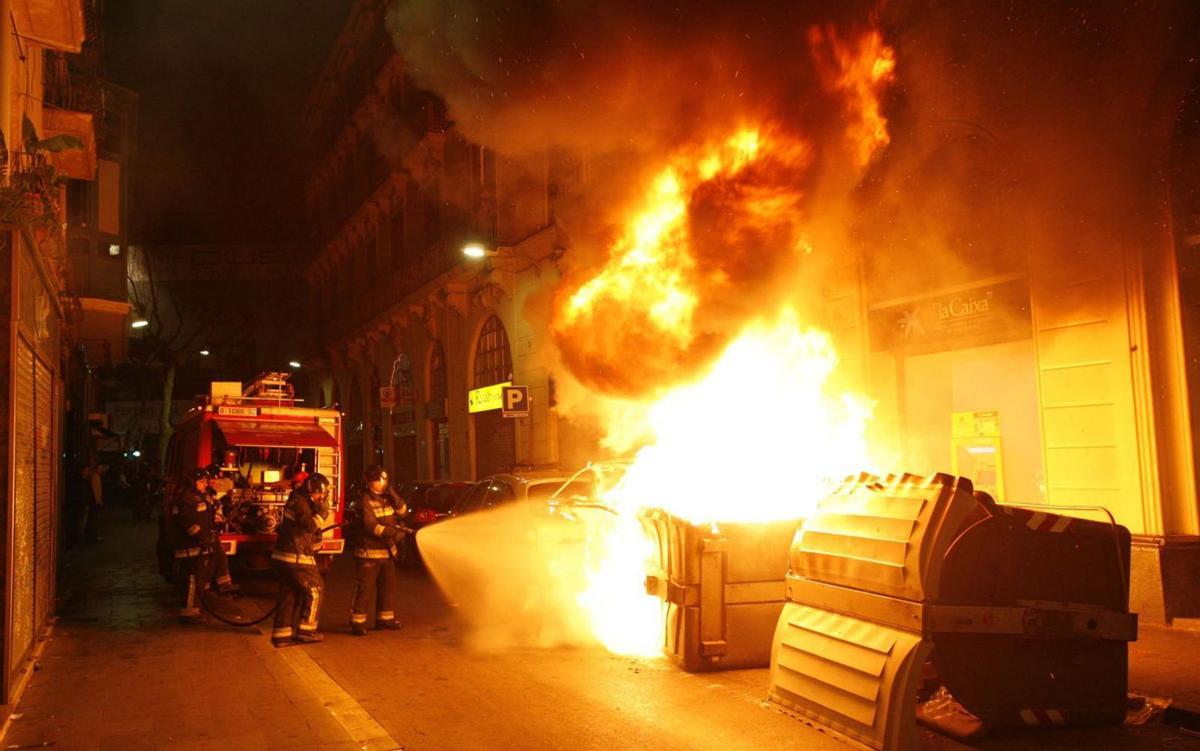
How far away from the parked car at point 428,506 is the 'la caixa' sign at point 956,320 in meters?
6.72

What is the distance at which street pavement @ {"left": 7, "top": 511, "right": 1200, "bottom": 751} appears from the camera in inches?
216

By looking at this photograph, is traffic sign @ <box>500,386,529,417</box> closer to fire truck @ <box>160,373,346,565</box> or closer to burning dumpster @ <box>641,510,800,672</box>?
fire truck @ <box>160,373,346,565</box>

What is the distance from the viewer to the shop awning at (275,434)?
39.8 ft

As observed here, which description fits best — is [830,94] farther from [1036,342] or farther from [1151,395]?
[1151,395]

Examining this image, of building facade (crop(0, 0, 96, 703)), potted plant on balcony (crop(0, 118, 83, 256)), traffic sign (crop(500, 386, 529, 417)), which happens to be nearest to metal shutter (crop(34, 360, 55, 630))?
building facade (crop(0, 0, 96, 703))

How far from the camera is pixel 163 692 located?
22.5 feet

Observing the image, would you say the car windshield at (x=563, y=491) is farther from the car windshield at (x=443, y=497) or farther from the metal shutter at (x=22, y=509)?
the metal shutter at (x=22, y=509)

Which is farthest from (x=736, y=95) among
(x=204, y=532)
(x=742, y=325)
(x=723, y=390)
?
(x=204, y=532)

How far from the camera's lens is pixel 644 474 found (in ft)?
31.1

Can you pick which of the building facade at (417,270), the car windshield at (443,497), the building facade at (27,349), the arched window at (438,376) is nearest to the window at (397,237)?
the building facade at (417,270)

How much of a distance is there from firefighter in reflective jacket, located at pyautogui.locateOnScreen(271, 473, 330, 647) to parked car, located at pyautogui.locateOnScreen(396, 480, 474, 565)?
17.1ft

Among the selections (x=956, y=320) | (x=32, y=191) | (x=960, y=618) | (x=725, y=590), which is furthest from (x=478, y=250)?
(x=960, y=618)

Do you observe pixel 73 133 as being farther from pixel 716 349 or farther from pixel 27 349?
pixel 716 349

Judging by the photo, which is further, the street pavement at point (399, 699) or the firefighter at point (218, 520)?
the firefighter at point (218, 520)
